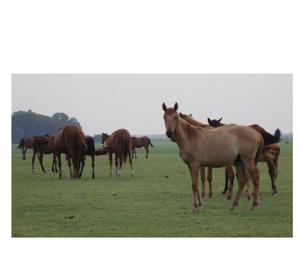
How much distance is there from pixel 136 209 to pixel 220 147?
7.31ft

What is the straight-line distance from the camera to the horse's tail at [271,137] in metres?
13.5

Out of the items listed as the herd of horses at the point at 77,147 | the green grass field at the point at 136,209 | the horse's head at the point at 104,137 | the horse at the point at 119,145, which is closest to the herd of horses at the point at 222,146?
the green grass field at the point at 136,209

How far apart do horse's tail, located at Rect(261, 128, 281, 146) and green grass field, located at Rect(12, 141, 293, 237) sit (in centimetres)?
37

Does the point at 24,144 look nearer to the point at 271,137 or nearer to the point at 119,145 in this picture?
the point at 119,145

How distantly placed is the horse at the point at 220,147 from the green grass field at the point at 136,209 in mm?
761

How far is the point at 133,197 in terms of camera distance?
14.5 meters

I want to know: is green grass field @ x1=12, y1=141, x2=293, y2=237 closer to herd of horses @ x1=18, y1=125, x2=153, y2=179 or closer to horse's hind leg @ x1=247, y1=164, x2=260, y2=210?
horse's hind leg @ x1=247, y1=164, x2=260, y2=210

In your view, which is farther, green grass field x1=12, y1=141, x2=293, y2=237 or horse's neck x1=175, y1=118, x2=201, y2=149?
horse's neck x1=175, y1=118, x2=201, y2=149

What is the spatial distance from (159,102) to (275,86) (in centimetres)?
255

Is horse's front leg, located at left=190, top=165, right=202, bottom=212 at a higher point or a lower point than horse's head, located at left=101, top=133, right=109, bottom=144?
lower

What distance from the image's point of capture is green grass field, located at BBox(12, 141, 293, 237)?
11.6 m

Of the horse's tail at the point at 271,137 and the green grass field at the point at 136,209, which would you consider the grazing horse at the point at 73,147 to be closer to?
the green grass field at the point at 136,209

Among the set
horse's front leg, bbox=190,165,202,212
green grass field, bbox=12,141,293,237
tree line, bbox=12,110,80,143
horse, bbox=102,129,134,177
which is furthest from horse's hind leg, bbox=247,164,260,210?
horse, bbox=102,129,134,177

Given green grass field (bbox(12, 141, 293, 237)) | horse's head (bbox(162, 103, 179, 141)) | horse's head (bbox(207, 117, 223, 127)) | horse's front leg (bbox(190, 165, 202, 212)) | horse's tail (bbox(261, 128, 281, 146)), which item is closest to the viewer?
green grass field (bbox(12, 141, 293, 237))
